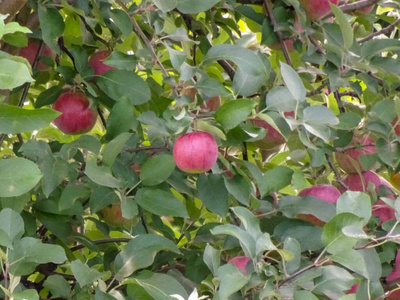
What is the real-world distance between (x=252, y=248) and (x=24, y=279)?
47 centimetres

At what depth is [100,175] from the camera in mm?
834

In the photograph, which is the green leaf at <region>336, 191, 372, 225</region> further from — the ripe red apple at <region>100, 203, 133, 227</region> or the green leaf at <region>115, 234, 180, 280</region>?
the ripe red apple at <region>100, 203, 133, 227</region>

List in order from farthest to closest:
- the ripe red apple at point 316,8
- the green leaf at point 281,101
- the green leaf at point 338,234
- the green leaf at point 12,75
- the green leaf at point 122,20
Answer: the ripe red apple at point 316,8, the green leaf at point 122,20, the green leaf at point 281,101, the green leaf at point 338,234, the green leaf at point 12,75

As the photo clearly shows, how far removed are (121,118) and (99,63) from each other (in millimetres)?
217

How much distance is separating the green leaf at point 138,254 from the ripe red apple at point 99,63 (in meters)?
0.35

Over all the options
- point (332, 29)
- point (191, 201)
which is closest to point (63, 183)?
point (191, 201)

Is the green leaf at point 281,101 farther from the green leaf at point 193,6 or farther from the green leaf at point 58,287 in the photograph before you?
the green leaf at point 58,287

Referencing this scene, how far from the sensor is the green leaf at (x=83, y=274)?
0.77m

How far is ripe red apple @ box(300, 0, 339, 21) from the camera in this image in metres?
1.08

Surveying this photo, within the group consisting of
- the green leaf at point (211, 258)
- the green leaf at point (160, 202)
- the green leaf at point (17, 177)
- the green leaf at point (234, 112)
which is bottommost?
the green leaf at point (160, 202)

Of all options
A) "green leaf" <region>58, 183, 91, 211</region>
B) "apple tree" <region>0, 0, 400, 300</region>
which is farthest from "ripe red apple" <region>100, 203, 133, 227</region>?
"green leaf" <region>58, 183, 91, 211</region>

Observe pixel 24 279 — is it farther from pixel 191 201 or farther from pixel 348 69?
pixel 348 69

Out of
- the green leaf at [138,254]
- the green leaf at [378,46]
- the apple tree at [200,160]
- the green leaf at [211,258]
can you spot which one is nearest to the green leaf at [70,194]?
the apple tree at [200,160]

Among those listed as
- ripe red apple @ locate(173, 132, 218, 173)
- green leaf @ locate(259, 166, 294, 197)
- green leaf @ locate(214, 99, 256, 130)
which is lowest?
green leaf @ locate(259, 166, 294, 197)
